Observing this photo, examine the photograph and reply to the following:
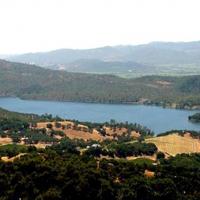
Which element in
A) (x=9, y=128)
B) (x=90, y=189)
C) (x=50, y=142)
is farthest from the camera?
(x=9, y=128)

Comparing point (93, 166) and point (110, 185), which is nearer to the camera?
point (110, 185)

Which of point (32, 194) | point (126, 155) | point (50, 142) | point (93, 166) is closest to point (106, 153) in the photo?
point (126, 155)

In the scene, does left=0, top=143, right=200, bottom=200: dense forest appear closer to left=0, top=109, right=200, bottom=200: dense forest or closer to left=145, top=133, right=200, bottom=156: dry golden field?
left=0, top=109, right=200, bottom=200: dense forest

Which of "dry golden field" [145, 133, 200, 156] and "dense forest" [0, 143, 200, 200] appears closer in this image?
"dense forest" [0, 143, 200, 200]

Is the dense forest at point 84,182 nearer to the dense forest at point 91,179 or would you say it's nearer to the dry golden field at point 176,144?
the dense forest at point 91,179

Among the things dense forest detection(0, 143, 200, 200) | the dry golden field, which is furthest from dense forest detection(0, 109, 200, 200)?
the dry golden field

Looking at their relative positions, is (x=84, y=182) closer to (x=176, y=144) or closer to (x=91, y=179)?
(x=91, y=179)

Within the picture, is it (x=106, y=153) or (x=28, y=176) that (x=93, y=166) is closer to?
(x=28, y=176)

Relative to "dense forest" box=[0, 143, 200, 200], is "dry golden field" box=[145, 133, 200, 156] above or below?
below

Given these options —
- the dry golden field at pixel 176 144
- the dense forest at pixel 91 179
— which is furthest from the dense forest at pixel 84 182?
the dry golden field at pixel 176 144

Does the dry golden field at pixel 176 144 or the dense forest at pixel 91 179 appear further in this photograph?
the dry golden field at pixel 176 144

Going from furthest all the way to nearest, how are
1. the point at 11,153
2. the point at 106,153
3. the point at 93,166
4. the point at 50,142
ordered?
1. the point at 50,142
2. the point at 106,153
3. the point at 11,153
4. the point at 93,166
